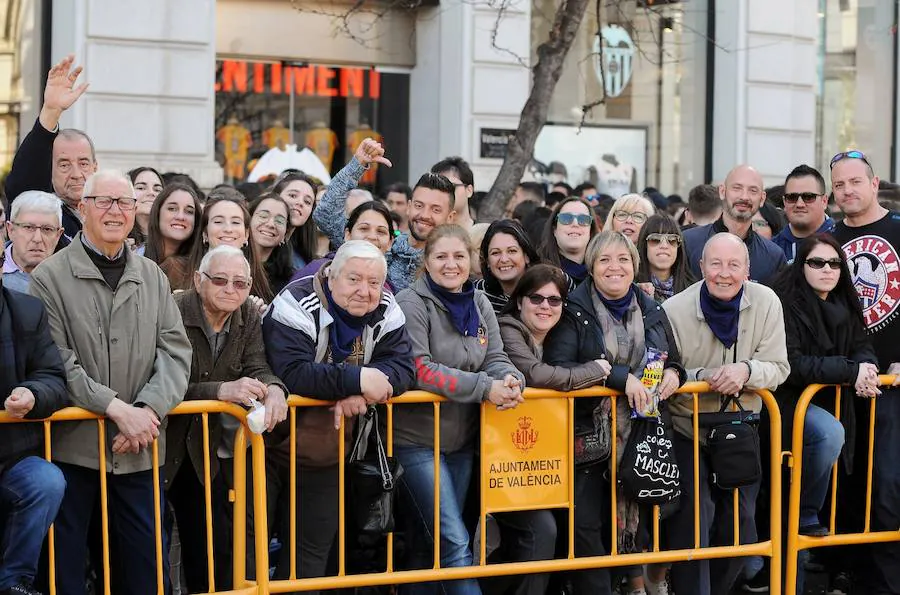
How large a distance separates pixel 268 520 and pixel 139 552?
0.72m

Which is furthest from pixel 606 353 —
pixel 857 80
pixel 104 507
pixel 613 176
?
pixel 857 80

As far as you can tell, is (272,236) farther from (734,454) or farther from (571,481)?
(734,454)

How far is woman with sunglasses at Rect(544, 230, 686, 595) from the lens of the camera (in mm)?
6723

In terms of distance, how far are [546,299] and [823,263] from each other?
1669mm

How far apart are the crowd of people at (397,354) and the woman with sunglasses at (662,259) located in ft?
0.05

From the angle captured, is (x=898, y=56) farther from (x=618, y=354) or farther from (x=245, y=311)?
(x=245, y=311)

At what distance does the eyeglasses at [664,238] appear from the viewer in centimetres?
796

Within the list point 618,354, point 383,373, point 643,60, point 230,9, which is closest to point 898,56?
point 643,60

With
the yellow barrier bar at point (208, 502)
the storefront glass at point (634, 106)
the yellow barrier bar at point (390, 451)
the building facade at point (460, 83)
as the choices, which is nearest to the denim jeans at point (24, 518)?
the yellow barrier bar at point (208, 502)

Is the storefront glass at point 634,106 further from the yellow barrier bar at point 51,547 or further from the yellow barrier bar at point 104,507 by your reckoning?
the yellow barrier bar at point 51,547

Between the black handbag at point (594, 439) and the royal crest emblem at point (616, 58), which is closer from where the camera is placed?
the black handbag at point (594, 439)

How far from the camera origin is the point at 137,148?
44.2 feet

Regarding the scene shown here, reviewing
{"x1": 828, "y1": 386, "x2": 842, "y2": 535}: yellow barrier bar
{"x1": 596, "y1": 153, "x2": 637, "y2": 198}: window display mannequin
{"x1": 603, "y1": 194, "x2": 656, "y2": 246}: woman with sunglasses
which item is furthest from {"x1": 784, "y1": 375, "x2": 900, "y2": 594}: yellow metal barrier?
{"x1": 596, "y1": 153, "x2": 637, "y2": 198}: window display mannequin

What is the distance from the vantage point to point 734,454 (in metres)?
6.76
